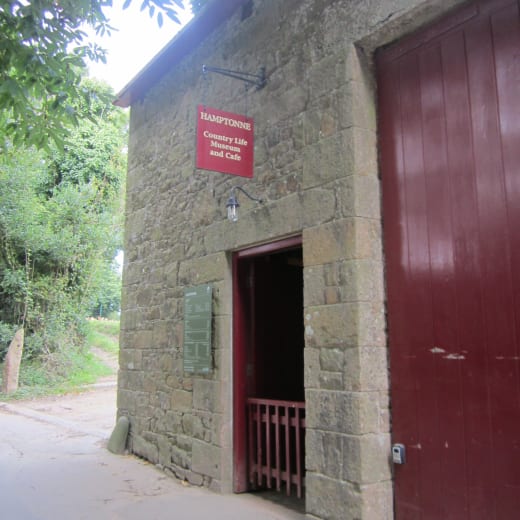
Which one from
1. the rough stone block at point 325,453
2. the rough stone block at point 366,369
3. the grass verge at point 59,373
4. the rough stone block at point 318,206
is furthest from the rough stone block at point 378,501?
the grass verge at point 59,373

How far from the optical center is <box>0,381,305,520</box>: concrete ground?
14.5ft

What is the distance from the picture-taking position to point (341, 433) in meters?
3.56

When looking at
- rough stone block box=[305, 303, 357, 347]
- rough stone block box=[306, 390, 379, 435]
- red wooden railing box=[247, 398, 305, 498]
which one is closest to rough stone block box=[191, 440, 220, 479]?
red wooden railing box=[247, 398, 305, 498]

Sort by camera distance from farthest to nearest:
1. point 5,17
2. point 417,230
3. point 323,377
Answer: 1. point 5,17
2. point 323,377
3. point 417,230

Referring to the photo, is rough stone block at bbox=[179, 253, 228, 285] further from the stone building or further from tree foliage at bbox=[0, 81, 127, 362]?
tree foliage at bbox=[0, 81, 127, 362]

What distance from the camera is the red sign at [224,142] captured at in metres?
4.29

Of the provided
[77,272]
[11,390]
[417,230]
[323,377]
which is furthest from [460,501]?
[77,272]

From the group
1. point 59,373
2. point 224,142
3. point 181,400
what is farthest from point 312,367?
point 59,373

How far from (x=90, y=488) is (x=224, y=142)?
3.62 meters

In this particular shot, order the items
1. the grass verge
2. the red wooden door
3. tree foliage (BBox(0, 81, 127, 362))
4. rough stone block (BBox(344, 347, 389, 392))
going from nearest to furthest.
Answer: the red wooden door, rough stone block (BBox(344, 347, 389, 392)), the grass verge, tree foliage (BBox(0, 81, 127, 362))

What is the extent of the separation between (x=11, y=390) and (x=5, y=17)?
434 inches

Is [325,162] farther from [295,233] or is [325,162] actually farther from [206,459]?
[206,459]

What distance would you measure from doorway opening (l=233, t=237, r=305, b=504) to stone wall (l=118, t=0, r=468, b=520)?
0.43 ft

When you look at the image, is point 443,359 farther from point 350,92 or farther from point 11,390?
point 11,390
